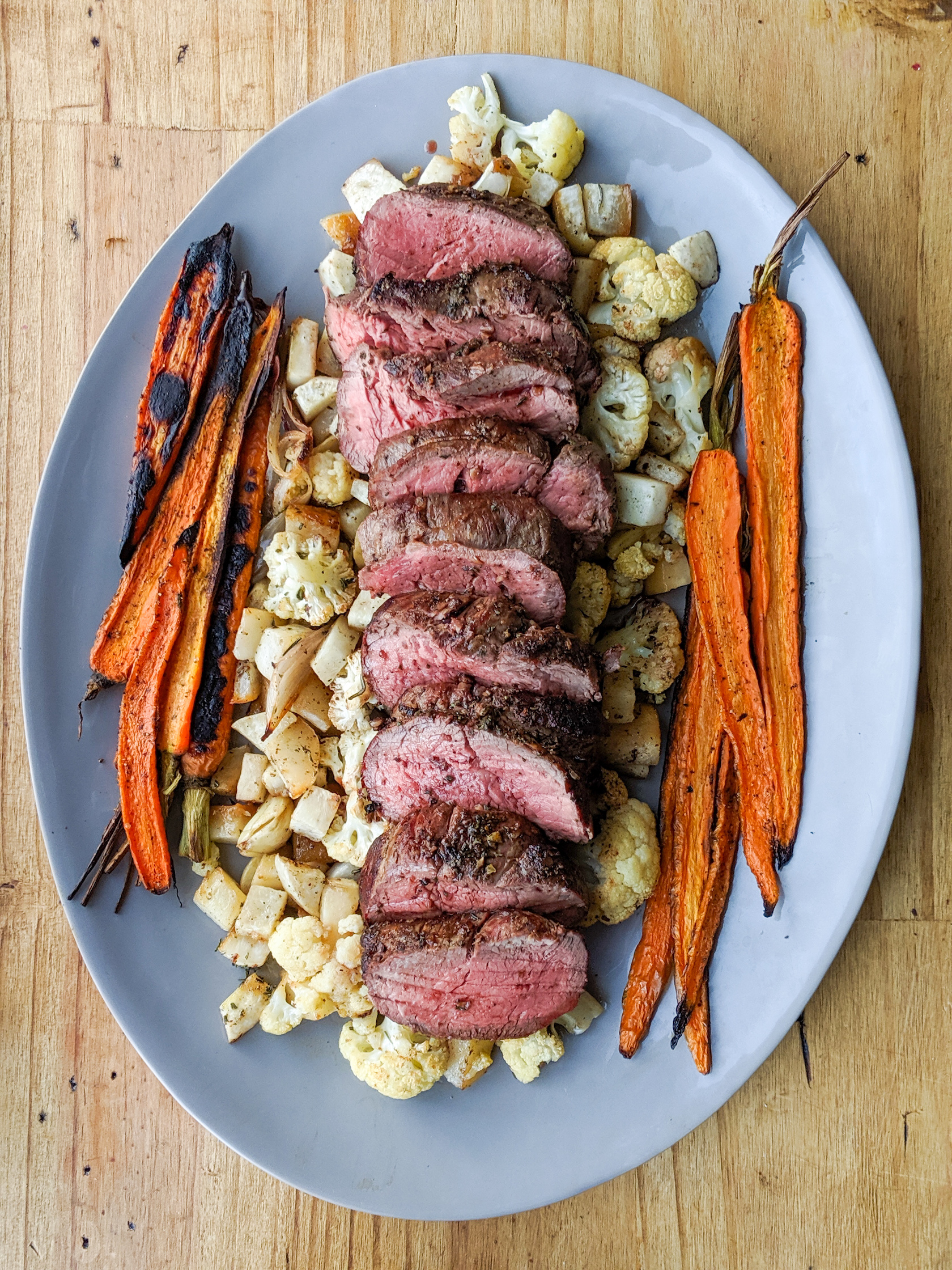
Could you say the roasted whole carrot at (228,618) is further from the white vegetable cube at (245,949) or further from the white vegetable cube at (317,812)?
the white vegetable cube at (245,949)

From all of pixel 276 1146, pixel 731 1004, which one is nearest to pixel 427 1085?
pixel 276 1146

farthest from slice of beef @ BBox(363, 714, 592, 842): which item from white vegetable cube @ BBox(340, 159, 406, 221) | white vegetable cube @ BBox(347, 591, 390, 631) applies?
white vegetable cube @ BBox(340, 159, 406, 221)

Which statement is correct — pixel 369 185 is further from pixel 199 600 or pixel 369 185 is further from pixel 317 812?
pixel 317 812

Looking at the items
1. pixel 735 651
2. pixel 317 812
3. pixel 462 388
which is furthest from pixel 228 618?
pixel 735 651

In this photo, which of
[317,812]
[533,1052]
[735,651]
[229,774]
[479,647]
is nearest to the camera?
[479,647]

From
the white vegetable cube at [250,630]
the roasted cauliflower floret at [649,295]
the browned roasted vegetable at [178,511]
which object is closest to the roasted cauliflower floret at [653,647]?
the roasted cauliflower floret at [649,295]

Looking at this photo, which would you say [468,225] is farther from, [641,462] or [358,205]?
[641,462]
